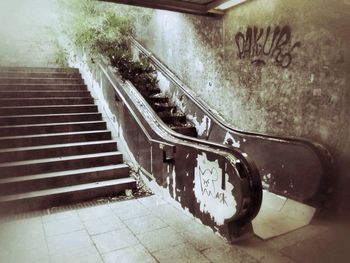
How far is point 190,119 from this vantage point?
6.97m

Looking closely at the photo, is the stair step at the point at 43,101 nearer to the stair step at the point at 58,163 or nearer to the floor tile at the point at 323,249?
the stair step at the point at 58,163

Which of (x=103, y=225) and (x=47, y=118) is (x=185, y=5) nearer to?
(x=47, y=118)

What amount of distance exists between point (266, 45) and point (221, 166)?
2593 mm

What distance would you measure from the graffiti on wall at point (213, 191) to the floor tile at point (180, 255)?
530 millimetres

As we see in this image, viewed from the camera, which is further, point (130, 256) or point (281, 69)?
point (281, 69)

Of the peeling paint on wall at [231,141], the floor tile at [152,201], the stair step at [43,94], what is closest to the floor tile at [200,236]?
the floor tile at [152,201]

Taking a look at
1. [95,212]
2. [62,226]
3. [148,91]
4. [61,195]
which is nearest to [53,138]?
[61,195]

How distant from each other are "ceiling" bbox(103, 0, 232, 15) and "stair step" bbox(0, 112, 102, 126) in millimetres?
2814

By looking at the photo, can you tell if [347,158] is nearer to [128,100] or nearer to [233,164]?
[233,164]

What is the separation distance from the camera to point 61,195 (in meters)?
4.72

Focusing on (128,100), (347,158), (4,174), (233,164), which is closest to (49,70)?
(128,100)

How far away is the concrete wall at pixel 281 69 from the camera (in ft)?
12.5

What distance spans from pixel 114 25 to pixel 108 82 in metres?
2.61

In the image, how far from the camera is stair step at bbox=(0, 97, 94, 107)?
263 inches
